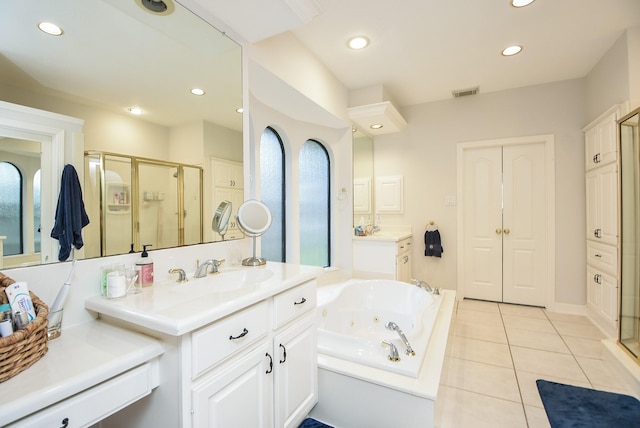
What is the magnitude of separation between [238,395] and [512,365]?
2.18m

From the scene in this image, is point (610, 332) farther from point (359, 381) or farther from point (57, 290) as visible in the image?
point (57, 290)

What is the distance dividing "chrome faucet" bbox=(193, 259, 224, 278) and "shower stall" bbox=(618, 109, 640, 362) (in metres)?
2.81

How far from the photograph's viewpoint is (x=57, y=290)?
3.39 ft

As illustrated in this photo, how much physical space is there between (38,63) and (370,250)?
305 cm

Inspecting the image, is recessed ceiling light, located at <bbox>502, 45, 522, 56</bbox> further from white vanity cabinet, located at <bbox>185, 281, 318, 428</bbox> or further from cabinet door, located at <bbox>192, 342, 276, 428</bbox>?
cabinet door, located at <bbox>192, 342, 276, 428</bbox>

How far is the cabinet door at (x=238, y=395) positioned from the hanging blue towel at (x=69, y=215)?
70cm

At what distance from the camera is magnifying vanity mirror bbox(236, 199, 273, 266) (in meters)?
1.72

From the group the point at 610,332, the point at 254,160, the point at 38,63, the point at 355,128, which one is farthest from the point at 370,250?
the point at 38,63

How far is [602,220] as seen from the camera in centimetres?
276

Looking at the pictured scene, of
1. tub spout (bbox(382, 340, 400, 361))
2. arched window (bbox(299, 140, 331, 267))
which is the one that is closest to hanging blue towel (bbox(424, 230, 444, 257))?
arched window (bbox(299, 140, 331, 267))

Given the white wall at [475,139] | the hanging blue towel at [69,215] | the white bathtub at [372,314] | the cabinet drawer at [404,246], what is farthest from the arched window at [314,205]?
the hanging blue towel at [69,215]

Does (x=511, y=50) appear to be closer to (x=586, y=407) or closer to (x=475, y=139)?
(x=475, y=139)

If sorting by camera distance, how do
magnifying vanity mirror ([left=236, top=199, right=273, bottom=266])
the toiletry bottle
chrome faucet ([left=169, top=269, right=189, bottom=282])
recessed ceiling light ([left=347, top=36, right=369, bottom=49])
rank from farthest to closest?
recessed ceiling light ([left=347, top=36, right=369, bottom=49]), magnifying vanity mirror ([left=236, top=199, right=273, bottom=266]), chrome faucet ([left=169, top=269, right=189, bottom=282]), the toiletry bottle

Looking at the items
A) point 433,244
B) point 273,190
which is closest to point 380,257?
point 433,244
